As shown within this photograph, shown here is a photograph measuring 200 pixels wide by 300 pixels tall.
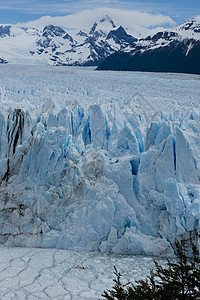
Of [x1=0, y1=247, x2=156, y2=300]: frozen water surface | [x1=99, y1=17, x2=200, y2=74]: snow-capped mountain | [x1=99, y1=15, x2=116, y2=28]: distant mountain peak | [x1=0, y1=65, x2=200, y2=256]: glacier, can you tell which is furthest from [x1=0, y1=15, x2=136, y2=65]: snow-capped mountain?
[x1=0, y1=247, x2=156, y2=300]: frozen water surface

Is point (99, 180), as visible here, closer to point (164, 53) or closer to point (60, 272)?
point (60, 272)

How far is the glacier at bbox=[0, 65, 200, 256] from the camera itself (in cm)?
590

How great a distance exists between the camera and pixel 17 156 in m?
7.66

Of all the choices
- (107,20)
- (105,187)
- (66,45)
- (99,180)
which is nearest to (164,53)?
(99,180)

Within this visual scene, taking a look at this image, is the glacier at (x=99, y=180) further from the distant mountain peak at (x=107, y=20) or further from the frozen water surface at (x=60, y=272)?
the distant mountain peak at (x=107, y=20)

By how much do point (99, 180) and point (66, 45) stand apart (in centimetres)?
15675

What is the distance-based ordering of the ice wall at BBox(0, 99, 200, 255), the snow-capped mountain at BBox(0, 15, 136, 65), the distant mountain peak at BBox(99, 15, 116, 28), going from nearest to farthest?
the ice wall at BBox(0, 99, 200, 255) → the snow-capped mountain at BBox(0, 15, 136, 65) → the distant mountain peak at BBox(99, 15, 116, 28)

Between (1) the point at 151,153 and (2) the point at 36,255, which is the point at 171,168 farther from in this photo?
(2) the point at 36,255

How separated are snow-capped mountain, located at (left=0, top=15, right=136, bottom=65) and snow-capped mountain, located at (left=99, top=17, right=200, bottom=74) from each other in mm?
21687

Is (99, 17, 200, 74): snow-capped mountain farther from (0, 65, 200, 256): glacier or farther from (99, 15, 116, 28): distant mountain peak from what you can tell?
(99, 15, 116, 28): distant mountain peak

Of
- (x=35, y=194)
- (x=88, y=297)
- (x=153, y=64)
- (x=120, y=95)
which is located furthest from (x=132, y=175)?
(x=153, y=64)

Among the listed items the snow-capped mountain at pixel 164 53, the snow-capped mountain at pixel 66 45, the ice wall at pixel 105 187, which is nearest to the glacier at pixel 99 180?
the ice wall at pixel 105 187

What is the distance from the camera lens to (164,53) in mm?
58594

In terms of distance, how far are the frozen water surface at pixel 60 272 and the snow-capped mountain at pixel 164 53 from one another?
2046 inches
